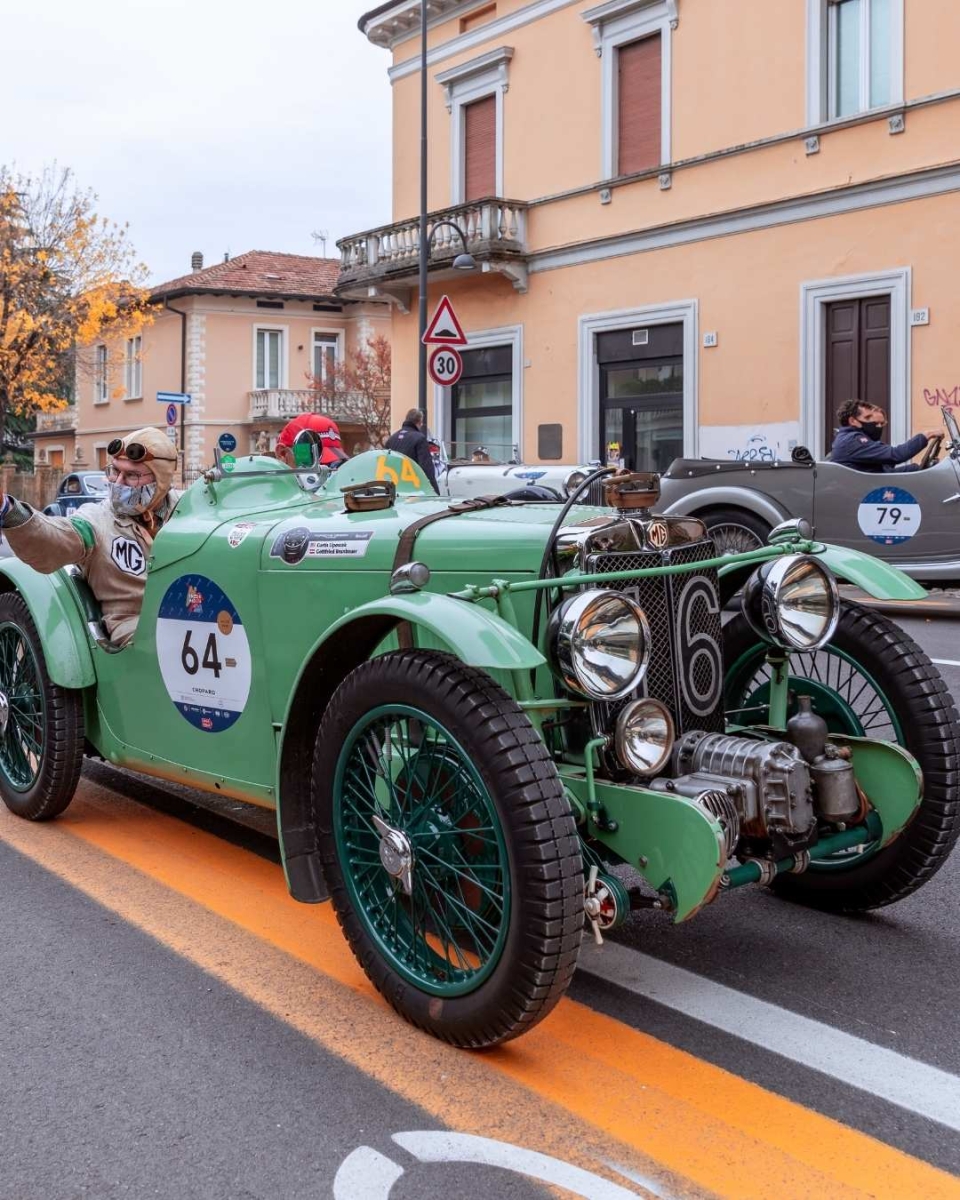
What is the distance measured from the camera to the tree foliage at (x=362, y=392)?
42500 millimetres

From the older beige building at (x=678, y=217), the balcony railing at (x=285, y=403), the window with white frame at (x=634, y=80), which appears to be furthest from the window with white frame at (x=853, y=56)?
the balcony railing at (x=285, y=403)

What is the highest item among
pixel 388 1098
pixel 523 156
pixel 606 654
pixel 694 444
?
pixel 523 156

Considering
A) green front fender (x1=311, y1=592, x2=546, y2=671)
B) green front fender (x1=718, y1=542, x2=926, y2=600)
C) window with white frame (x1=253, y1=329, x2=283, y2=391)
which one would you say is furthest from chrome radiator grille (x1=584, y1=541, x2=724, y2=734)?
window with white frame (x1=253, y1=329, x2=283, y2=391)

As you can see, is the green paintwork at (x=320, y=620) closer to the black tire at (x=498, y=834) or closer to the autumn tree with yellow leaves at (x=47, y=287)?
the black tire at (x=498, y=834)

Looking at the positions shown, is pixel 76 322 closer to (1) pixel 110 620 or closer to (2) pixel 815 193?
(2) pixel 815 193

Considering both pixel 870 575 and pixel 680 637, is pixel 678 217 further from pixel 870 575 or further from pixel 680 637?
pixel 680 637

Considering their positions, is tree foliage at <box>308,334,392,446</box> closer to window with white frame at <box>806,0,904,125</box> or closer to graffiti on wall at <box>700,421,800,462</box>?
graffiti on wall at <box>700,421,800,462</box>

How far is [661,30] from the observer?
61.6 ft

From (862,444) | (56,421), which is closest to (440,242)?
(862,444)

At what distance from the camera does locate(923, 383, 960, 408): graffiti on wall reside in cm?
1534

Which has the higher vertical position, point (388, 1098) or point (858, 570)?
point (858, 570)

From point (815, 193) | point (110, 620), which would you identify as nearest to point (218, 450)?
point (110, 620)

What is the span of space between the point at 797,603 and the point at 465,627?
94 centimetres

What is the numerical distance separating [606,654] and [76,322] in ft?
111
